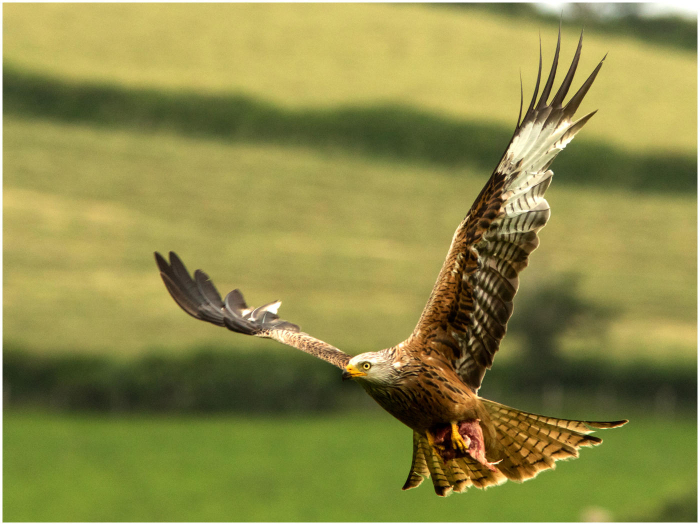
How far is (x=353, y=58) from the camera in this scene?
49.2 meters

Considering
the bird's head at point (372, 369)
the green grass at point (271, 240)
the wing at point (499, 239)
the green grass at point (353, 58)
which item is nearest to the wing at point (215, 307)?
the wing at point (499, 239)

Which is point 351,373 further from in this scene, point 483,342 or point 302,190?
point 302,190

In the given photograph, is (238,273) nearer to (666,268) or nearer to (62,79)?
(62,79)

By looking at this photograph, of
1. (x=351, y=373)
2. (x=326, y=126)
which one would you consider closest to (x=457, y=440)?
(x=351, y=373)

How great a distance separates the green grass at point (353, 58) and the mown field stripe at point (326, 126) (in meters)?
0.62

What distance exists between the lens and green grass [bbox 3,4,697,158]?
44219 millimetres

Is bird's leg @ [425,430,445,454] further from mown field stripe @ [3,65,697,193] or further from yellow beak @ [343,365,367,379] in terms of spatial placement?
mown field stripe @ [3,65,697,193]

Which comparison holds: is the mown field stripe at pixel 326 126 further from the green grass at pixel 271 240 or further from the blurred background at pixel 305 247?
the green grass at pixel 271 240

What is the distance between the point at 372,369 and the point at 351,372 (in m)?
0.15

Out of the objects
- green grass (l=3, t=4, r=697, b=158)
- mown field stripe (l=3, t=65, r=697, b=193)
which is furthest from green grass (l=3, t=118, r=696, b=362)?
green grass (l=3, t=4, r=697, b=158)

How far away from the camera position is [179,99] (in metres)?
42.3

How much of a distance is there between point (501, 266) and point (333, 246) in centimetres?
3107

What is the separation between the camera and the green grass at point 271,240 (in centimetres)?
3158

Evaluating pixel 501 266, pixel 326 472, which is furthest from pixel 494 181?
pixel 326 472
